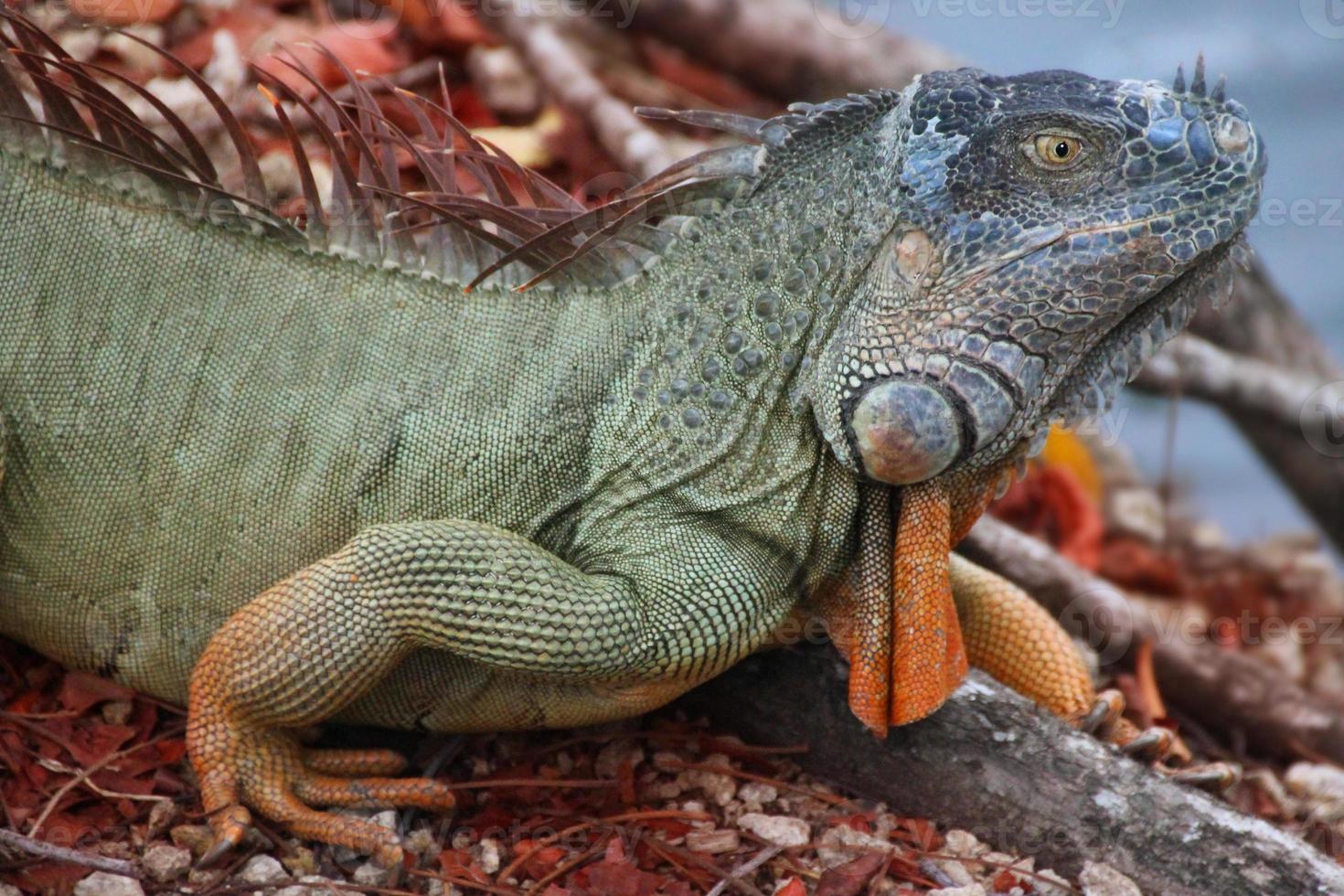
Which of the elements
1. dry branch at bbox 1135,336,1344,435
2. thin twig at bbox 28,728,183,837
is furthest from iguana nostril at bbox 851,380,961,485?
dry branch at bbox 1135,336,1344,435

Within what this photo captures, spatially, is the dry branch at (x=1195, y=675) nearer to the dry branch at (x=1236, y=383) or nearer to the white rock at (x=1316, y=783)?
the white rock at (x=1316, y=783)

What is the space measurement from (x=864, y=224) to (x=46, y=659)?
10.3ft

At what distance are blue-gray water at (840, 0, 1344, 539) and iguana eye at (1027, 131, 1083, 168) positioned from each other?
70 centimetres

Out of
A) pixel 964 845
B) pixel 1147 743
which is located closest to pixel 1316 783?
pixel 1147 743

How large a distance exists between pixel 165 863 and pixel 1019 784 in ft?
8.42

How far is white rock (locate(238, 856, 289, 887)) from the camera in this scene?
3668 mm

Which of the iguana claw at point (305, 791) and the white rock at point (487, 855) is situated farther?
the white rock at point (487, 855)

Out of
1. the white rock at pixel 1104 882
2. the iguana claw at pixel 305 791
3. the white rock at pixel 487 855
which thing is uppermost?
the white rock at pixel 1104 882

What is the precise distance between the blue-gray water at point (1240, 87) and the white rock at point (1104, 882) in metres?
1.95

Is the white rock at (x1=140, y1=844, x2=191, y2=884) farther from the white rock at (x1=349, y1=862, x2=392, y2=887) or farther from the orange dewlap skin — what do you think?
the orange dewlap skin

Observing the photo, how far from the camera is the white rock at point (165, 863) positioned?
12.0 feet

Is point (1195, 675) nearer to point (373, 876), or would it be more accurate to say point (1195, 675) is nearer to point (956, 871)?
point (956, 871)

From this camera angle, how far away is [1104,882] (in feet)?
12.7

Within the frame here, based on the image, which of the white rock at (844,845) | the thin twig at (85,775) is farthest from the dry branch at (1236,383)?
A: the thin twig at (85,775)
